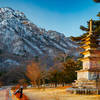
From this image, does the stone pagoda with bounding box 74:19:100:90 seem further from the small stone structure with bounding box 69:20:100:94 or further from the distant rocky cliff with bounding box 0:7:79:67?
the distant rocky cliff with bounding box 0:7:79:67

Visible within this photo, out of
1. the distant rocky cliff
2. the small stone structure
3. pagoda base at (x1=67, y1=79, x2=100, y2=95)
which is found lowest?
pagoda base at (x1=67, y1=79, x2=100, y2=95)

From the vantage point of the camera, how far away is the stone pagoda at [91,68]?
16.6 m

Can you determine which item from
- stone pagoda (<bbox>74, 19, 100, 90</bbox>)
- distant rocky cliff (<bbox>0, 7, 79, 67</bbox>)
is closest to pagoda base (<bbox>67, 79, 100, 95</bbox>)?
stone pagoda (<bbox>74, 19, 100, 90</bbox>)

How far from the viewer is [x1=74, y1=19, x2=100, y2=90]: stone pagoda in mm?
16641

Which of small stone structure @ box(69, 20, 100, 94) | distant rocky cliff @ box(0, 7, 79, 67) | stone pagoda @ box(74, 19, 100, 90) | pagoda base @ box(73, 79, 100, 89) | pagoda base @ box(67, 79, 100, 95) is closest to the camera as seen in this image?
pagoda base @ box(67, 79, 100, 95)

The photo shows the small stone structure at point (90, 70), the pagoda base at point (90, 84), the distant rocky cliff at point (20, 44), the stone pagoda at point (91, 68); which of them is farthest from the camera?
the distant rocky cliff at point (20, 44)

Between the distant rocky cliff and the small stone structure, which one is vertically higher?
the distant rocky cliff

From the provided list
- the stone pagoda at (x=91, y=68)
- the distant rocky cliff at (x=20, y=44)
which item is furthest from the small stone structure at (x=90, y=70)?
the distant rocky cliff at (x=20, y=44)

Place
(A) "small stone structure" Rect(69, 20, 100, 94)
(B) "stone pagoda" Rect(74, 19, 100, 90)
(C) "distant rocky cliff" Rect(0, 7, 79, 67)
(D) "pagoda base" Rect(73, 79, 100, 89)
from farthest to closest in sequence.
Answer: (C) "distant rocky cliff" Rect(0, 7, 79, 67) → (B) "stone pagoda" Rect(74, 19, 100, 90) → (A) "small stone structure" Rect(69, 20, 100, 94) → (D) "pagoda base" Rect(73, 79, 100, 89)

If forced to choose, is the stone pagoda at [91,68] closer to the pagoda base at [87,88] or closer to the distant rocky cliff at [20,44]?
the pagoda base at [87,88]

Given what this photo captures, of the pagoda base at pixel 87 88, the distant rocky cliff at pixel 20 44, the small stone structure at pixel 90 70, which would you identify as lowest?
the pagoda base at pixel 87 88

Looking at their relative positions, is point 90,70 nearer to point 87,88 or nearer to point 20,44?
point 87,88

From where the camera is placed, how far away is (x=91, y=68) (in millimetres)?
18219

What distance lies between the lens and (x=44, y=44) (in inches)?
6417
